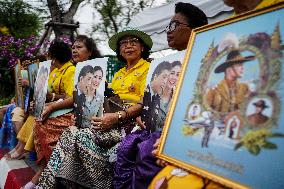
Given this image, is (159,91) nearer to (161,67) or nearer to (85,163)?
(161,67)

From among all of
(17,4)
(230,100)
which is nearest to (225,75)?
(230,100)

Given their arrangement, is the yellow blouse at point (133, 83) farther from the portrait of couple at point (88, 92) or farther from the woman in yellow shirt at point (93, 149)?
the portrait of couple at point (88, 92)

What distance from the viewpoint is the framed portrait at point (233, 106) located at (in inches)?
34.6

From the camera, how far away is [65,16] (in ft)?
38.9

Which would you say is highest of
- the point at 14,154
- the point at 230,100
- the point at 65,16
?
the point at 65,16

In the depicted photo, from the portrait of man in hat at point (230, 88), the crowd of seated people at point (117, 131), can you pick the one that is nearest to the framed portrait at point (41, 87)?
the crowd of seated people at point (117, 131)

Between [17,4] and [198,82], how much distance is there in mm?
15429

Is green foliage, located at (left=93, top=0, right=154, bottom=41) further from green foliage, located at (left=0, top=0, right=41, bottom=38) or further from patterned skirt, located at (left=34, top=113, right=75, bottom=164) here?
patterned skirt, located at (left=34, top=113, right=75, bottom=164)

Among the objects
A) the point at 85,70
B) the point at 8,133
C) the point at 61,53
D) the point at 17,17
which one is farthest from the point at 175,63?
the point at 17,17

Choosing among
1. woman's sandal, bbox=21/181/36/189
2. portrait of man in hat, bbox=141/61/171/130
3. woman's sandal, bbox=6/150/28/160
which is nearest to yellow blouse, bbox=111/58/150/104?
portrait of man in hat, bbox=141/61/171/130

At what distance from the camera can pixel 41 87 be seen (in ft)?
8.72

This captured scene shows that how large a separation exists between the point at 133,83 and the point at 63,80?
91 cm

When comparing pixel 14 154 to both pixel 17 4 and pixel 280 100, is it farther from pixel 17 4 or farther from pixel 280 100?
pixel 17 4

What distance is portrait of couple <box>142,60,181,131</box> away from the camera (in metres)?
1.65
